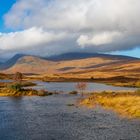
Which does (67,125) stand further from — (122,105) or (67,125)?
(122,105)

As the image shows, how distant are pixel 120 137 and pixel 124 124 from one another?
29.4ft

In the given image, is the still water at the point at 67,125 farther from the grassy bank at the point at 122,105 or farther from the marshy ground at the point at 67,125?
the grassy bank at the point at 122,105

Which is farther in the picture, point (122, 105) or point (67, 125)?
point (122, 105)

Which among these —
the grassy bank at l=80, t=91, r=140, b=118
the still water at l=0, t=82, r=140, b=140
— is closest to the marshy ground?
the still water at l=0, t=82, r=140, b=140

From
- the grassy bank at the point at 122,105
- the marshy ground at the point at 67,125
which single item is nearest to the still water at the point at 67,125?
the marshy ground at the point at 67,125

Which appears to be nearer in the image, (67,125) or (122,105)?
(67,125)

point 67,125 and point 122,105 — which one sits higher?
point 122,105

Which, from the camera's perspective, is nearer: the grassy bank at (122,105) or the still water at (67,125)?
the still water at (67,125)

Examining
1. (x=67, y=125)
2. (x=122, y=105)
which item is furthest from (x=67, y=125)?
(x=122, y=105)

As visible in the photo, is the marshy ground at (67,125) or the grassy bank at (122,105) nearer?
the marshy ground at (67,125)

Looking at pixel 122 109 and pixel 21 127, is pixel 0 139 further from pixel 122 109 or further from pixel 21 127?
pixel 122 109

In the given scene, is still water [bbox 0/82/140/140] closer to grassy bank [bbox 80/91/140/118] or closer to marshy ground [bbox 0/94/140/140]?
marshy ground [bbox 0/94/140/140]

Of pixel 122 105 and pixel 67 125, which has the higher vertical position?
pixel 122 105

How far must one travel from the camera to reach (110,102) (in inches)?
3135
